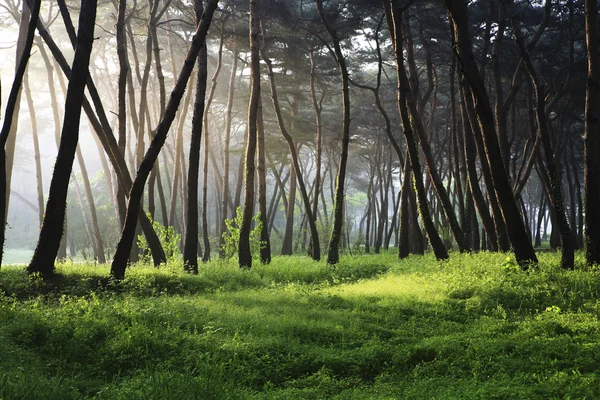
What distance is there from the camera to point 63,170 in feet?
32.1

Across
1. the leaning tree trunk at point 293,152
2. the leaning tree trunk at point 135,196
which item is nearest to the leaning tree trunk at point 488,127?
the leaning tree trunk at point 135,196

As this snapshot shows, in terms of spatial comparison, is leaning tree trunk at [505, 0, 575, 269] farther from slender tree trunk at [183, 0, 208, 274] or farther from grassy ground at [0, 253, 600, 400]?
slender tree trunk at [183, 0, 208, 274]

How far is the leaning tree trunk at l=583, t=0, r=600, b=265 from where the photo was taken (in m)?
10.4

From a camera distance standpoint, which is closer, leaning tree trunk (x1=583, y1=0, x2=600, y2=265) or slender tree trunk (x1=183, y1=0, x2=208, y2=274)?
leaning tree trunk (x1=583, y1=0, x2=600, y2=265)

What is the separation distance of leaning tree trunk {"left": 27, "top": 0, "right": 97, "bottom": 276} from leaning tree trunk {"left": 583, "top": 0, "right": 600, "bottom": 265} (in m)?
9.43

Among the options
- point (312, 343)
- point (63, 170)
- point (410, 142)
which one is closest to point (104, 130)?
point (63, 170)

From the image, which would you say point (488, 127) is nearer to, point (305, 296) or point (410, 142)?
point (410, 142)

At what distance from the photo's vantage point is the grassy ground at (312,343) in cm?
490

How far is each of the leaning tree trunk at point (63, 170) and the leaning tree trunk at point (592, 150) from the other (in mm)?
9426

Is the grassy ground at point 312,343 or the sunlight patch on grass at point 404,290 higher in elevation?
the sunlight patch on grass at point 404,290

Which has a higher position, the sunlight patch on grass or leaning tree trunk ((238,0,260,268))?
leaning tree trunk ((238,0,260,268))

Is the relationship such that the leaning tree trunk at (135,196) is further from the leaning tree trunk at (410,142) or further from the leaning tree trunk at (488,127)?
the leaning tree trunk at (410,142)

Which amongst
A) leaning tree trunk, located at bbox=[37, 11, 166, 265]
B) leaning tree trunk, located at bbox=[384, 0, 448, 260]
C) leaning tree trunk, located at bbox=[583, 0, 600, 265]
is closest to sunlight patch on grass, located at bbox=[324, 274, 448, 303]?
leaning tree trunk, located at bbox=[384, 0, 448, 260]

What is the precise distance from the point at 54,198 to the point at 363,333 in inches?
241
